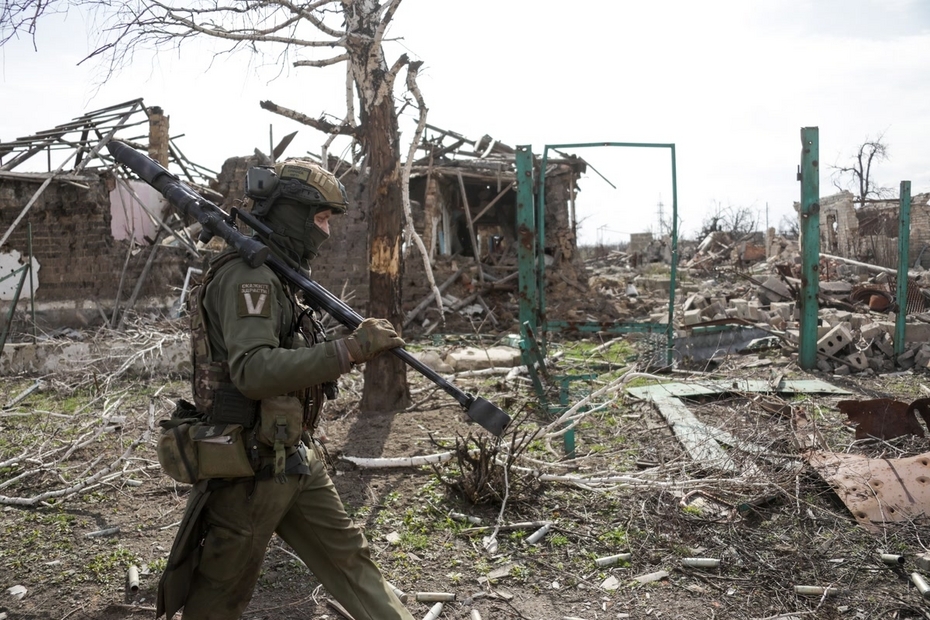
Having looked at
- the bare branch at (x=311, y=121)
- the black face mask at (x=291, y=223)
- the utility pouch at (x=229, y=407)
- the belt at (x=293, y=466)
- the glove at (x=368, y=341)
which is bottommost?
the belt at (x=293, y=466)

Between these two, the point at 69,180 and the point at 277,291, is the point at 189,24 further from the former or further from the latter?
the point at 69,180

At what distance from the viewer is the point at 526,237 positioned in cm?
586

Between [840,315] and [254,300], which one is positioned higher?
[254,300]

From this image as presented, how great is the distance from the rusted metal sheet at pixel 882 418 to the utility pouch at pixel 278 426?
362 centimetres

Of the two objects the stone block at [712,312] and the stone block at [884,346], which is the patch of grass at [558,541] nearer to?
the stone block at [884,346]

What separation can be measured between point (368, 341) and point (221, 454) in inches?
22.4

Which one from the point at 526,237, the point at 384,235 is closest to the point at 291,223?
the point at 384,235

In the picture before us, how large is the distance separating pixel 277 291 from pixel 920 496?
10.9 ft

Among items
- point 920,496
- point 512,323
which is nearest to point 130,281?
point 512,323

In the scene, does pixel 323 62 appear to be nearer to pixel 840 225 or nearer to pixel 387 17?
pixel 387 17

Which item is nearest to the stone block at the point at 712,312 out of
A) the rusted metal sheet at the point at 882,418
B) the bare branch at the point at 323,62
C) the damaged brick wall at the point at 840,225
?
the rusted metal sheet at the point at 882,418

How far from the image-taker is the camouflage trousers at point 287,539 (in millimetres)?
2158

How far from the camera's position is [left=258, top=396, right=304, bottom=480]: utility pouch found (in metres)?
2.15

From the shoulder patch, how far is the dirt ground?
5.03 feet
